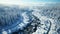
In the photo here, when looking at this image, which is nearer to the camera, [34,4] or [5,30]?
[5,30]

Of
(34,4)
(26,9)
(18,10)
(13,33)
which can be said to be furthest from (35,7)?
(13,33)

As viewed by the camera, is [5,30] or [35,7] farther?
[35,7]

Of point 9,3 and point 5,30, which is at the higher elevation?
point 9,3

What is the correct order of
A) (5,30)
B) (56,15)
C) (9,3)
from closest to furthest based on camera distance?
(5,30), (9,3), (56,15)

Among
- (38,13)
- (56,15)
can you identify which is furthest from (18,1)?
(56,15)

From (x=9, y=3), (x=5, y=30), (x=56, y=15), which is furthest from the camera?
(x=56, y=15)

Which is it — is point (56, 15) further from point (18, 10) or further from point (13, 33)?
point (13, 33)

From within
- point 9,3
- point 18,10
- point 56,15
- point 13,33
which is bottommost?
point 13,33

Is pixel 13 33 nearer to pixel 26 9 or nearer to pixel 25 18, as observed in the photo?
pixel 25 18

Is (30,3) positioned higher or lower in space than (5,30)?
higher
